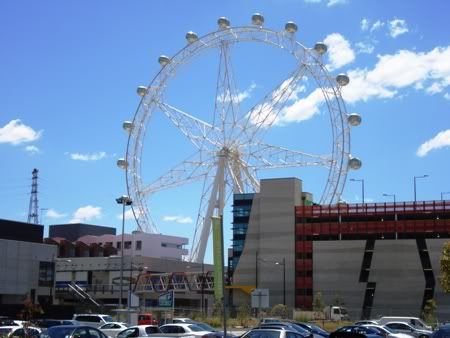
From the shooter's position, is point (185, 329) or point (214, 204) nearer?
point (185, 329)

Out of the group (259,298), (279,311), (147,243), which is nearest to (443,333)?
(259,298)

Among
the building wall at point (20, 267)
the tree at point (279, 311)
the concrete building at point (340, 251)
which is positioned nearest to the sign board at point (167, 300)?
the tree at point (279, 311)

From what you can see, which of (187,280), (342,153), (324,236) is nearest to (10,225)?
(187,280)

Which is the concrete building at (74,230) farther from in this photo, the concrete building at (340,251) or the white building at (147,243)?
the concrete building at (340,251)

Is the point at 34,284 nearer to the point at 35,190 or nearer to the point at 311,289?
the point at 311,289

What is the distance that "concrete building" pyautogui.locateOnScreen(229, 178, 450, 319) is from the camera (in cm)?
11038

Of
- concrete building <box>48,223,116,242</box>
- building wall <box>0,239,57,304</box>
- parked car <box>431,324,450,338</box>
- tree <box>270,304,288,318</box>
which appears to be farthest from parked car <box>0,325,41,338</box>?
concrete building <box>48,223,116,242</box>

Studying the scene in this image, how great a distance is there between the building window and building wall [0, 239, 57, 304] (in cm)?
50

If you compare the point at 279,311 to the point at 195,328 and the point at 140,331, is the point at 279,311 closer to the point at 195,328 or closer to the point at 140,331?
the point at 140,331

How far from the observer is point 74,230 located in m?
171

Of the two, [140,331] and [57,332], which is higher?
[57,332]

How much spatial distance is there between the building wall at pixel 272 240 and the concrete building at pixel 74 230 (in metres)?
59.9

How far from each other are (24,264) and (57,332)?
215 feet

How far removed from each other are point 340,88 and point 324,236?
32.5 meters
